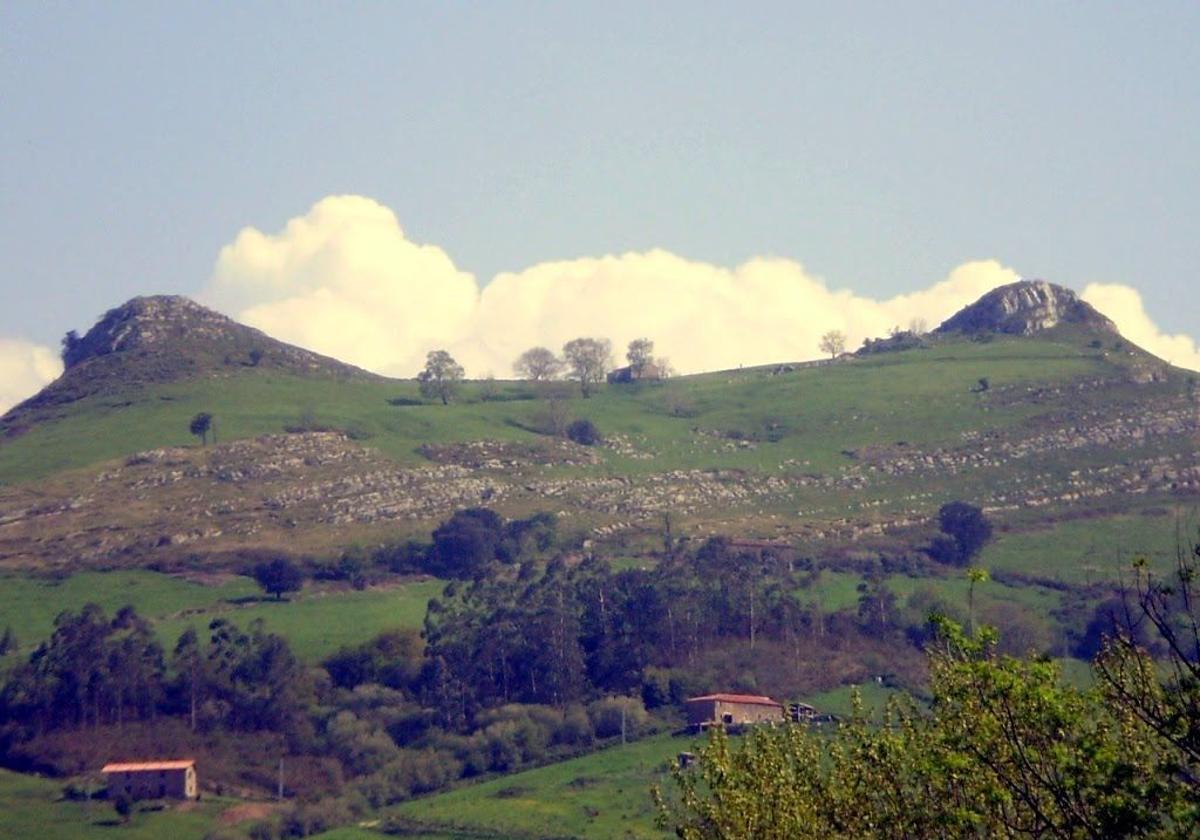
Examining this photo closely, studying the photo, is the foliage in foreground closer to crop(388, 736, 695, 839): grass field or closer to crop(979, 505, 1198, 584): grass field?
crop(388, 736, 695, 839): grass field

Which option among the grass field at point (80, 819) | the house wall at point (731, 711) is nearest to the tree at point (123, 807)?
the grass field at point (80, 819)

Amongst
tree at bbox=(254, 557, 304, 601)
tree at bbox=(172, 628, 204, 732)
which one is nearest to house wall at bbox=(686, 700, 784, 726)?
tree at bbox=(172, 628, 204, 732)

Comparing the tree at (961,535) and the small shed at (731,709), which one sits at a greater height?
the tree at (961,535)

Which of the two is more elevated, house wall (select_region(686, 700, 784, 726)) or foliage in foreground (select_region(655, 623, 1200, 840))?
foliage in foreground (select_region(655, 623, 1200, 840))

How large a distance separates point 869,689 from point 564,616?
31368 millimetres

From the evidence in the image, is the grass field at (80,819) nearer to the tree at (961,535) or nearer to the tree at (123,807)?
the tree at (123,807)

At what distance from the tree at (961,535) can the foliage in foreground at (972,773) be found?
472 ft

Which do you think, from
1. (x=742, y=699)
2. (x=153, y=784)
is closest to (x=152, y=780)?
(x=153, y=784)

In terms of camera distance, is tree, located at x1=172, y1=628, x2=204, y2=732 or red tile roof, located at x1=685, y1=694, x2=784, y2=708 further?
tree, located at x1=172, y1=628, x2=204, y2=732

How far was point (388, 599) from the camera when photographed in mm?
172500

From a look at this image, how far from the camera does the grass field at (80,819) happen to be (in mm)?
113000

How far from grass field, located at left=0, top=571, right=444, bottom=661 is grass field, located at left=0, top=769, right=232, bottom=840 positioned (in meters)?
29.1

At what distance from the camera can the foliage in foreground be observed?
3031cm

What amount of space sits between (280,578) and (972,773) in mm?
146399
